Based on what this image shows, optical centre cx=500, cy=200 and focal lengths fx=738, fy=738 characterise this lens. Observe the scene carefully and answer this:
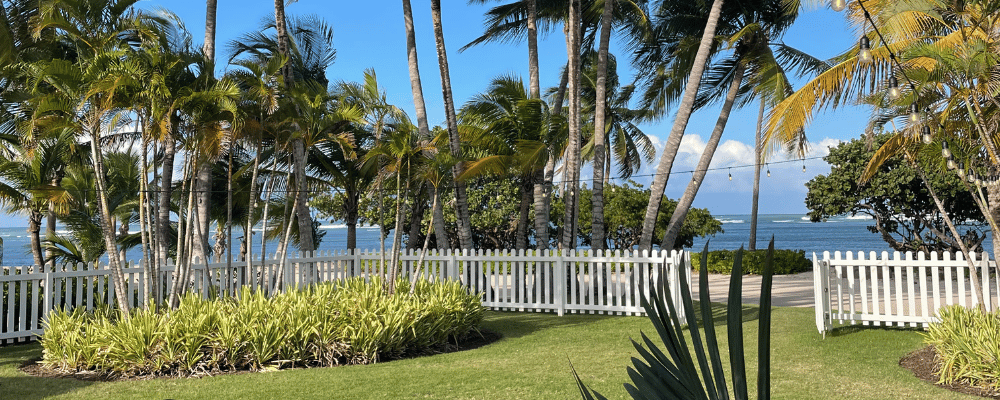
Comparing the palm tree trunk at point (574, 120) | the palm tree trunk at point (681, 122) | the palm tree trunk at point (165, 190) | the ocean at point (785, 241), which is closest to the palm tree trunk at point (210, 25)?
the palm tree trunk at point (165, 190)

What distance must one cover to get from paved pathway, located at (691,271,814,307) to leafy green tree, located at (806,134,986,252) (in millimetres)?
2582

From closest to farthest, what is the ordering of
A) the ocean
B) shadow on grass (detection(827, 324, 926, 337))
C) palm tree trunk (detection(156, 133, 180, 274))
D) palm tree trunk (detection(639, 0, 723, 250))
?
palm tree trunk (detection(156, 133, 180, 274))
shadow on grass (detection(827, 324, 926, 337))
palm tree trunk (detection(639, 0, 723, 250))
the ocean

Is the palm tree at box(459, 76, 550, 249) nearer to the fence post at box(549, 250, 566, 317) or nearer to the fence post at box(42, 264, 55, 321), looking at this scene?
the fence post at box(549, 250, 566, 317)

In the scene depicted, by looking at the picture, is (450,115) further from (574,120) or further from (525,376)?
(525,376)

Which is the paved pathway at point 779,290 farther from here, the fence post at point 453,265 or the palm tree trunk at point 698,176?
the fence post at point 453,265

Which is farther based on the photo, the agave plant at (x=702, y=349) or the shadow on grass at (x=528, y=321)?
the shadow on grass at (x=528, y=321)

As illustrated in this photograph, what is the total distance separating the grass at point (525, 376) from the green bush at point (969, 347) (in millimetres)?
299

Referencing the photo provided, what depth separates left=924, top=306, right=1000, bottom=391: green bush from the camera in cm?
621

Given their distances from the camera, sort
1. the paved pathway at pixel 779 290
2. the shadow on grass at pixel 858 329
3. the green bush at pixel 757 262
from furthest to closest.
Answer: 1. the green bush at pixel 757 262
2. the paved pathway at pixel 779 290
3. the shadow on grass at pixel 858 329

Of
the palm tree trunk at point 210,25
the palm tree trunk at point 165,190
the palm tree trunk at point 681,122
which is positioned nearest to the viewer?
the palm tree trunk at point 165,190

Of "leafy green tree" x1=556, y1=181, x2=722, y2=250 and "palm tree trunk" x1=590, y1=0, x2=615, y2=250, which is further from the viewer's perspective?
"leafy green tree" x1=556, y1=181, x2=722, y2=250

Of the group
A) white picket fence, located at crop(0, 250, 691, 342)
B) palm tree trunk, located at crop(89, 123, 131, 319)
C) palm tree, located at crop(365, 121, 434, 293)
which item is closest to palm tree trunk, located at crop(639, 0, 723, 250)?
white picket fence, located at crop(0, 250, 691, 342)

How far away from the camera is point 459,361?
26.6ft

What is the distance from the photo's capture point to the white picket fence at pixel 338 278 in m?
9.32
